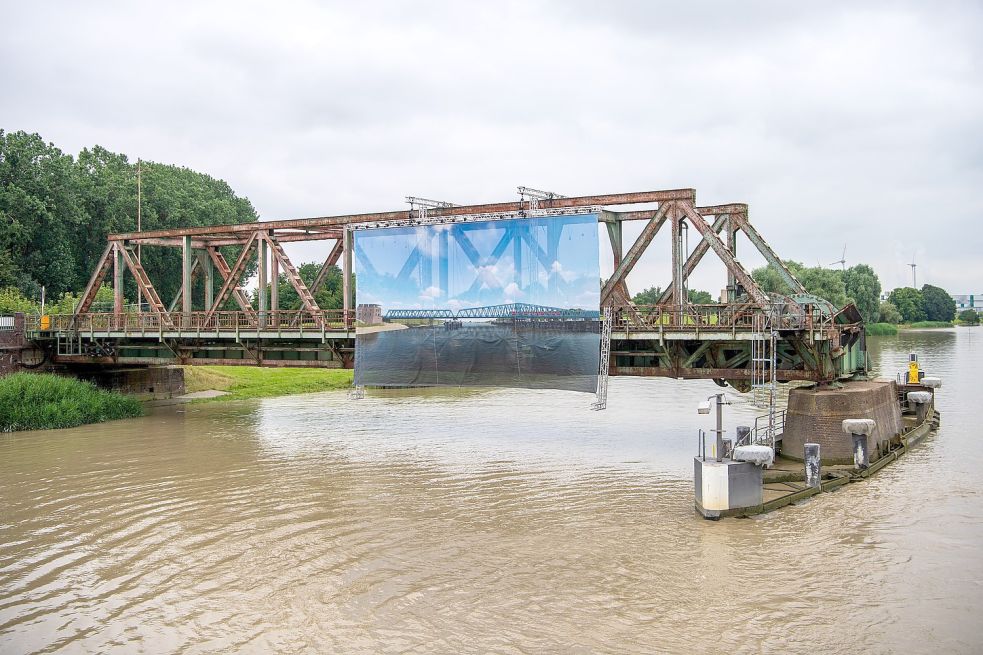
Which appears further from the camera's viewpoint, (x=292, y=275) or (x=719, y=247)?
(x=292, y=275)

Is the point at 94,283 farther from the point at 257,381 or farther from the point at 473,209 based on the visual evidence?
the point at 473,209

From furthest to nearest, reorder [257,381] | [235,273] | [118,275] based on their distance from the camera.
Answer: [257,381] → [118,275] → [235,273]

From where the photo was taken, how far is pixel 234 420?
1564 inches

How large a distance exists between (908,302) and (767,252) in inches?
6511

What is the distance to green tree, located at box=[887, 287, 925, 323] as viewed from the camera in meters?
173

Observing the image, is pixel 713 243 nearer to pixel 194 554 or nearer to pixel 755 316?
pixel 755 316

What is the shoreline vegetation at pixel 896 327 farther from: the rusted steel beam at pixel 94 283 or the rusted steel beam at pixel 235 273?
the rusted steel beam at pixel 94 283

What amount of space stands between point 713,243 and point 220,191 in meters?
77.8

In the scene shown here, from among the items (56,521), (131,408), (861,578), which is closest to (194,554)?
(56,521)

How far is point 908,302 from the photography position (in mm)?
172500

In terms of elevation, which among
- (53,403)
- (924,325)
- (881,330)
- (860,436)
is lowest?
(53,403)

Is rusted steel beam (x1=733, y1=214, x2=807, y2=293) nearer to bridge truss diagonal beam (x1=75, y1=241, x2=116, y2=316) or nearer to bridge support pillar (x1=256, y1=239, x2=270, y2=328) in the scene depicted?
bridge support pillar (x1=256, y1=239, x2=270, y2=328)

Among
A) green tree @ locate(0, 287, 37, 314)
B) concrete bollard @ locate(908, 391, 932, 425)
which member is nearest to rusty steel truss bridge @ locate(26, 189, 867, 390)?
concrete bollard @ locate(908, 391, 932, 425)

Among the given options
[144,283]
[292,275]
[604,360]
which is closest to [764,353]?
[604,360]
